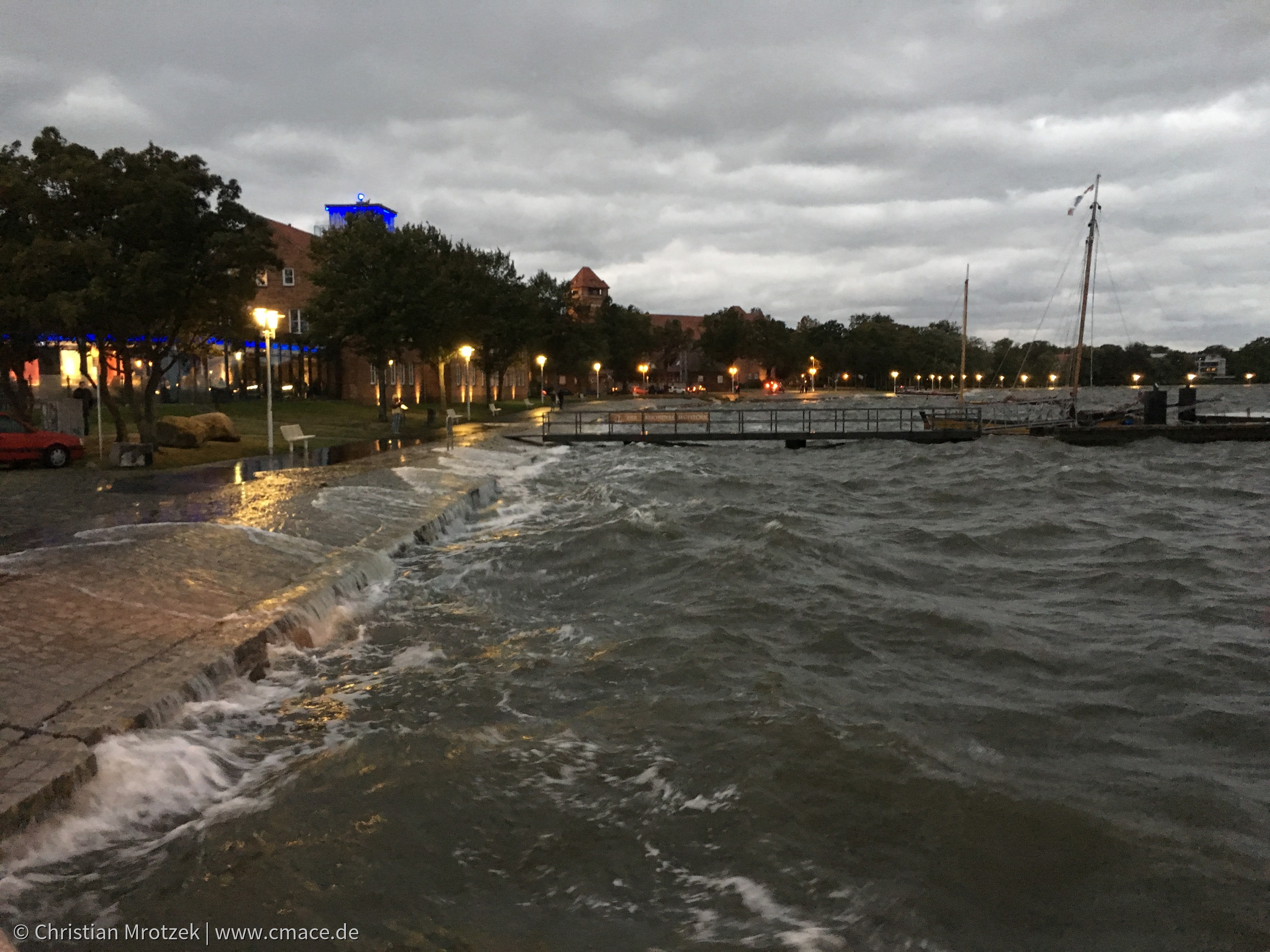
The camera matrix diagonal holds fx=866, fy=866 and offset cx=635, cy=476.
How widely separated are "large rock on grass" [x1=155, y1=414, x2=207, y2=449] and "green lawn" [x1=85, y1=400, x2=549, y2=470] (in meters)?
0.20

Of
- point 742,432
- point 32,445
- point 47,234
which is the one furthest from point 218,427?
point 742,432

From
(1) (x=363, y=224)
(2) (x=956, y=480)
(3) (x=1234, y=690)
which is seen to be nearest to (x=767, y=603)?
(3) (x=1234, y=690)

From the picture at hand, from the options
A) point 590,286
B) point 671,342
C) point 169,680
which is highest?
point 590,286

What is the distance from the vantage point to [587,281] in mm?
170875

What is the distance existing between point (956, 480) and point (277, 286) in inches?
1780

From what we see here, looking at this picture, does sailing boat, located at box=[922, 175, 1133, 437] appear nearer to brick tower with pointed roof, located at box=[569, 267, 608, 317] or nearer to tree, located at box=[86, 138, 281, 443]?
tree, located at box=[86, 138, 281, 443]

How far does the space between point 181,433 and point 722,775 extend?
24.9 m

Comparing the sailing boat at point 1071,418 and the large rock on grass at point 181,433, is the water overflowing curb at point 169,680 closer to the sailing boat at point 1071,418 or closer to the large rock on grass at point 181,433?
the large rock on grass at point 181,433

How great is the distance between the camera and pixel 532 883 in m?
5.34

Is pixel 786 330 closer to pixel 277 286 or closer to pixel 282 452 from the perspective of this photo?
pixel 277 286

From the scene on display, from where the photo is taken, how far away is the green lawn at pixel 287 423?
85.3ft

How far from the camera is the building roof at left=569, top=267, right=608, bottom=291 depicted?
16950cm

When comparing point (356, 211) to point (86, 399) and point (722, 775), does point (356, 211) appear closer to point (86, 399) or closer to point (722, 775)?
point (86, 399)

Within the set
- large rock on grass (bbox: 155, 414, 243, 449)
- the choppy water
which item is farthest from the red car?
the choppy water
